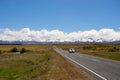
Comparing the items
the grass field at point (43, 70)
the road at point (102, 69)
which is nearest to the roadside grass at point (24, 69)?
the grass field at point (43, 70)

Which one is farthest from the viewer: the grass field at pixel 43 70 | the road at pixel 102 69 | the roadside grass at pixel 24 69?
the roadside grass at pixel 24 69

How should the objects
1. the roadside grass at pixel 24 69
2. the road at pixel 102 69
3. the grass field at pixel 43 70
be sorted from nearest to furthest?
the road at pixel 102 69 → the grass field at pixel 43 70 → the roadside grass at pixel 24 69

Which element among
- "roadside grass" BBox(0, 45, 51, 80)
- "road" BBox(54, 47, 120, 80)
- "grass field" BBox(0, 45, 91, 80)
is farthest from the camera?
"roadside grass" BBox(0, 45, 51, 80)

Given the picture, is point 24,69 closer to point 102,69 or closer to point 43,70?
point 43,70

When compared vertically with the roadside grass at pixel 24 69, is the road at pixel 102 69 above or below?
above

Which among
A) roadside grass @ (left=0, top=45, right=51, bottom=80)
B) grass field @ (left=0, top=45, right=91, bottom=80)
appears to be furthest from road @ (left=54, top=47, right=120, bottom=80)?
roadside grass @ (left=0, top=45, right=51, bottom=80)

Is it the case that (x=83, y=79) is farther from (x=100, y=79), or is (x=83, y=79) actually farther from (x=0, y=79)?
(x=0, y=79)

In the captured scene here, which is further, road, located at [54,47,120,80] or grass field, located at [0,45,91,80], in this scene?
grass field, located at [0,45,91,80]

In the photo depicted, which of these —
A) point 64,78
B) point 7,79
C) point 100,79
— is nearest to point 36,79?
point 64,78

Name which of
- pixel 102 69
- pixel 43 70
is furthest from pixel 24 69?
pixel 102 69

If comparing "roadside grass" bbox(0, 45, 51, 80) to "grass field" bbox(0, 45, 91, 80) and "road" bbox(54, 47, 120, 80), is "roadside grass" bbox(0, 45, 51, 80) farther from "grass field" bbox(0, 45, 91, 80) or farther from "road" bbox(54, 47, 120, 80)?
"road" bbox(54, 47, 120, 80)

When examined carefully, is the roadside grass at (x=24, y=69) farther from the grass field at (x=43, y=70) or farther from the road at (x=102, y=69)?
the road at (x=102, y=69)

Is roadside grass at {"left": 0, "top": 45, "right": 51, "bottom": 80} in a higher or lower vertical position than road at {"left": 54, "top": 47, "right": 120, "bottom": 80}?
lower

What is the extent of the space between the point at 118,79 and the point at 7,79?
1355 cm
